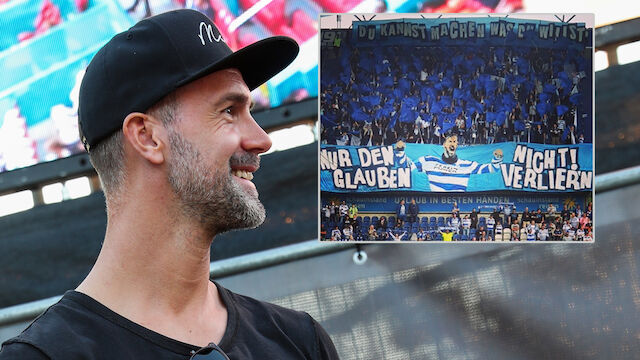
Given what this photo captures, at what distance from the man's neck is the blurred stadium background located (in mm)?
526

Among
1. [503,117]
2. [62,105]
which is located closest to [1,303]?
[62,105]

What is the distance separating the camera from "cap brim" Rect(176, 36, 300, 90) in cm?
157

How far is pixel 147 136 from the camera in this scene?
1601 millimetres

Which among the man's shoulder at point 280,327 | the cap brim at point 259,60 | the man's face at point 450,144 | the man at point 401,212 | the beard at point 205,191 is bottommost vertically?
the man's shoulder at point 280,327

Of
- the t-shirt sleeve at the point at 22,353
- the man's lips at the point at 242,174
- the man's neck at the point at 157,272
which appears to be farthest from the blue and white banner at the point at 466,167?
the t-shirt sleeve at the point at 22,353

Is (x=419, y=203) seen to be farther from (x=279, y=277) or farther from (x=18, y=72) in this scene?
(x=18, y=72)

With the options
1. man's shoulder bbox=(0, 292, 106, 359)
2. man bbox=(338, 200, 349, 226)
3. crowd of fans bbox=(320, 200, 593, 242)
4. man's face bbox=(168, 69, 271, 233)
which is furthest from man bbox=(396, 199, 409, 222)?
man's shoulder bbox=(0, 292, 106, 359)

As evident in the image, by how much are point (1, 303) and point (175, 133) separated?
94 cm

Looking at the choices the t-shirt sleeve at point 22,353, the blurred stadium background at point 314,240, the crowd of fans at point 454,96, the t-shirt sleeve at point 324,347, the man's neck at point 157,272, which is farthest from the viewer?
the blurred stadium background at point 314,240

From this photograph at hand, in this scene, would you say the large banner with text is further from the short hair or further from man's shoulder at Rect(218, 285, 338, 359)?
man's shoulder at Rect(218, 285, 338, 359)

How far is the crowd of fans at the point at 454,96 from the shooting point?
167cm

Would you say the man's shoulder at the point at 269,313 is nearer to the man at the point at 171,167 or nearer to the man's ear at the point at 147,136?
the man at the point at 171,167

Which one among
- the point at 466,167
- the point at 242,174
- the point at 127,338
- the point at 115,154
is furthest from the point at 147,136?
the point at 466,167

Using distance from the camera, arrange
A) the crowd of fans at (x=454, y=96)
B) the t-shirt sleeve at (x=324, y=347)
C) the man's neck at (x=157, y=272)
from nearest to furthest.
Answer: the man's neck at (x=157, y=272) → the crowd of fans at (x=454, y=96) → the t-shirt sleeve at (x=324, y=347)
